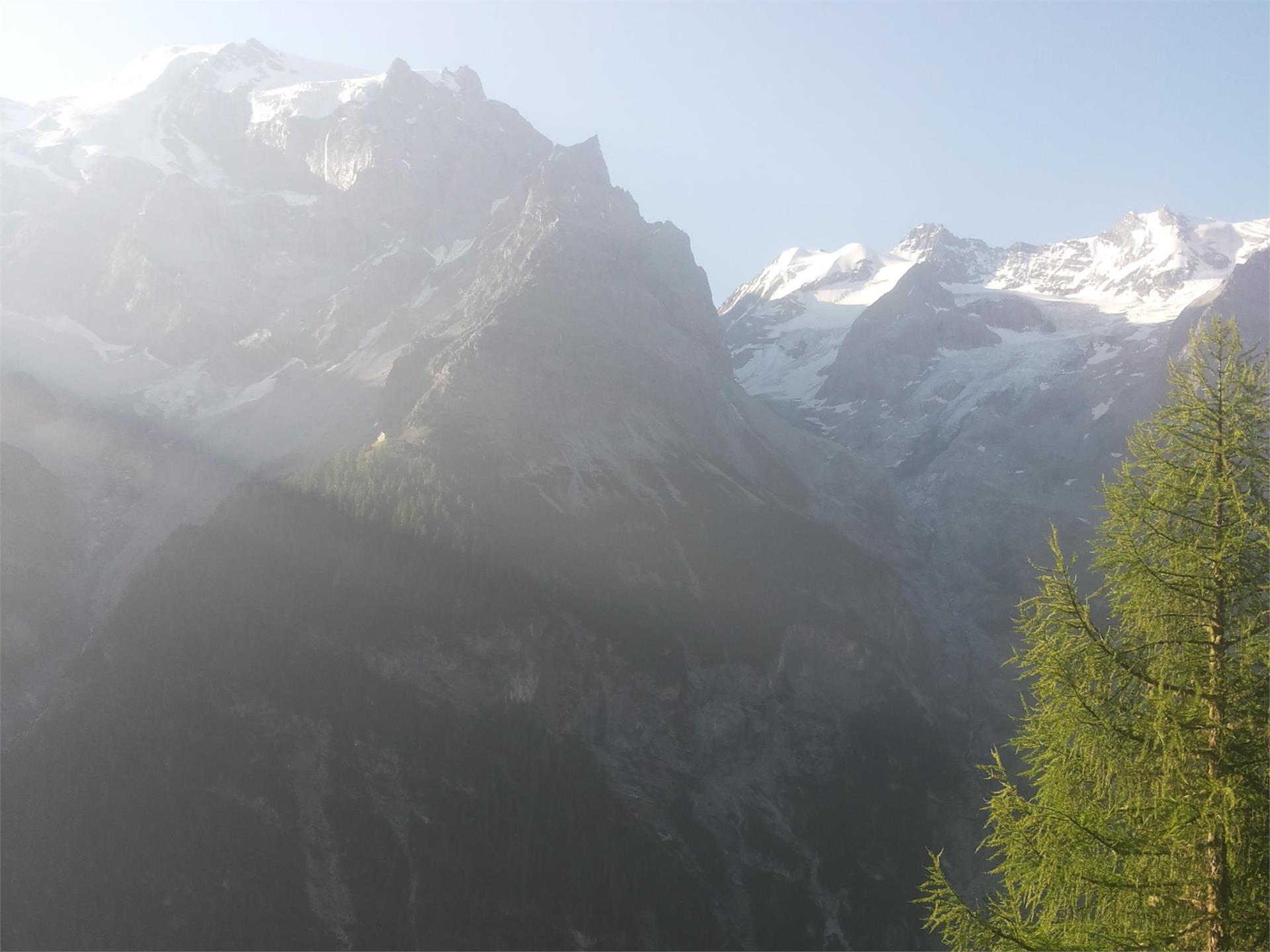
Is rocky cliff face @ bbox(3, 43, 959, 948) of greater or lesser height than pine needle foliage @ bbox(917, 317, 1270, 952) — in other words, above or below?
below

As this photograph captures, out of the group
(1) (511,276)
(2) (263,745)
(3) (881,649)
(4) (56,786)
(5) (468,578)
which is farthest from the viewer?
(1) (511,276)

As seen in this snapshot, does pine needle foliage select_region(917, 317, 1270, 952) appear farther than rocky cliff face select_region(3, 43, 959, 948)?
No

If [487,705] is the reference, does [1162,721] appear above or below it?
above

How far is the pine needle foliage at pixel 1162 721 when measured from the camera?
11.5m

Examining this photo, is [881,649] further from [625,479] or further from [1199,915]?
[1199,915]

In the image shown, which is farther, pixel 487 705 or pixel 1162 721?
pixel 487 705

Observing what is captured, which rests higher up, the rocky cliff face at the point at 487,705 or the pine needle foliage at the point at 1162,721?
the pine needle foliage at the point at 1162,721

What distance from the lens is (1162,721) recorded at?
38.9 feet

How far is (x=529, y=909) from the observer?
8262cm

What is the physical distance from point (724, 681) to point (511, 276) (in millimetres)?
98782

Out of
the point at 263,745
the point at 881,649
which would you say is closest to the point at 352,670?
the point at 263,745

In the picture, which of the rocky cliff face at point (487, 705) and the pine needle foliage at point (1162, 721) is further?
the rocky cliff face at point (487, 705)

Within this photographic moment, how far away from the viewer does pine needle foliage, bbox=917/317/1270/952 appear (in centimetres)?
1148

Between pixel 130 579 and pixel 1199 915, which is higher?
pixel 1199 915
